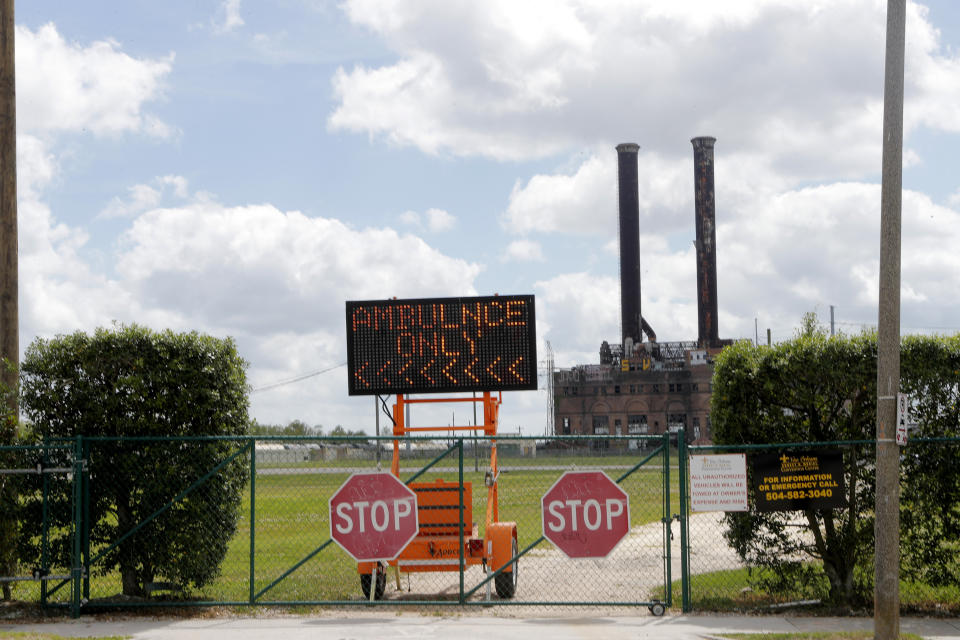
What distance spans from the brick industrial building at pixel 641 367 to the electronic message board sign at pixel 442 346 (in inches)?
2637

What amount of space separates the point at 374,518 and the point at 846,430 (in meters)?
5.35

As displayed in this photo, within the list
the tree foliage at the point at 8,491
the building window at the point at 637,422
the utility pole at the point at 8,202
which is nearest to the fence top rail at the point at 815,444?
the tree foliage at the point at 8,491

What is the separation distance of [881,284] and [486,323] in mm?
4827

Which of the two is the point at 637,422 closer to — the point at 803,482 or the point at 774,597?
the point at 774,597

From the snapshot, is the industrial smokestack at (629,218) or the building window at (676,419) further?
the building window at (676,419)

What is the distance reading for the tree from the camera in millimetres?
11656

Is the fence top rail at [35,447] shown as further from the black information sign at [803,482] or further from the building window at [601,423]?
the building window at [601,423]

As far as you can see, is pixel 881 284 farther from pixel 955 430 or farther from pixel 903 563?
pixel 903 563

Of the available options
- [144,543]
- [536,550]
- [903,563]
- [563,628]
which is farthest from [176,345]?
[536,550]

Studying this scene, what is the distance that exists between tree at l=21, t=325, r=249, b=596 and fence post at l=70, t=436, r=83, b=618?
0.29m

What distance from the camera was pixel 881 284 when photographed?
972 cm

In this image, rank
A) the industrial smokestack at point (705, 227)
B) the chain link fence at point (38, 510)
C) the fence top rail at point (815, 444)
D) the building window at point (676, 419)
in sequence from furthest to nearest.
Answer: the building window at point (676, 419) → the industrial smokestack at point (705, 227) → the chain link fence at point (38, 510) → the fence top rail at point (815, 444)

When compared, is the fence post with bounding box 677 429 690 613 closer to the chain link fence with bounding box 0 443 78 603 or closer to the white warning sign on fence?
the white warning sign on fence

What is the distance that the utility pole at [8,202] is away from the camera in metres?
13.0
